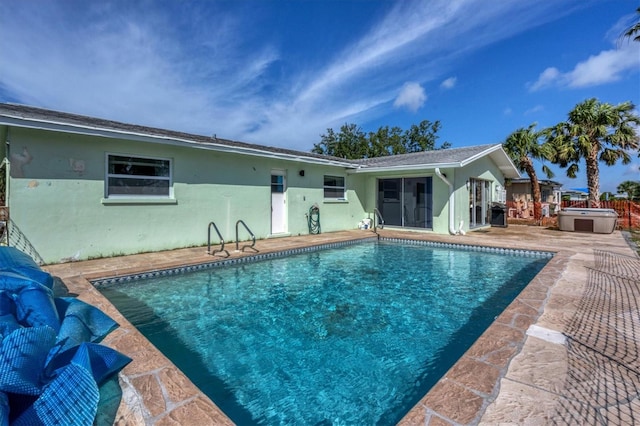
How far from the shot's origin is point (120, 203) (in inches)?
293

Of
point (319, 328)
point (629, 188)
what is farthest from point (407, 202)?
point (629, 188)

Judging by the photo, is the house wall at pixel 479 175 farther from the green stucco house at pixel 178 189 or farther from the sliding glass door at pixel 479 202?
the sliding glass door at pixel 479 202

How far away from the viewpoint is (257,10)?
34.4 ft

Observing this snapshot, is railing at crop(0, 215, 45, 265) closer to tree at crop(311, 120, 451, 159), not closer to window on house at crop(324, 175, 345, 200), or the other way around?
window on house at crop(324, 175, 345, 200)

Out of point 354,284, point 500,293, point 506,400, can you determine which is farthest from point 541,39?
point 506,400

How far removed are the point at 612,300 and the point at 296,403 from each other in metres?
4.65

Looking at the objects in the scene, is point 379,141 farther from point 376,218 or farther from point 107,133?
point 107,133

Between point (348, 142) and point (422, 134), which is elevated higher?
point (422, 134)

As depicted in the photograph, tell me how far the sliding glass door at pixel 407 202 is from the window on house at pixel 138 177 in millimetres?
9106

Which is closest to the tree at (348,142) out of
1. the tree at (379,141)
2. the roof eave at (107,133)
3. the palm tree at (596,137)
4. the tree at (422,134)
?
the tree at (379,141)

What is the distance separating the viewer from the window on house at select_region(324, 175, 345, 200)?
510 inches

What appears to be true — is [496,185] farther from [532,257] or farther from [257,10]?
[257,10]

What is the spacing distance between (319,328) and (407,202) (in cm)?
997

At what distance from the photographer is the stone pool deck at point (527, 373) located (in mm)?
1931
